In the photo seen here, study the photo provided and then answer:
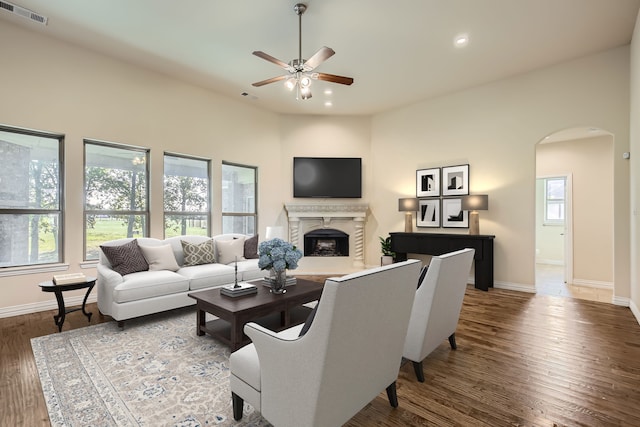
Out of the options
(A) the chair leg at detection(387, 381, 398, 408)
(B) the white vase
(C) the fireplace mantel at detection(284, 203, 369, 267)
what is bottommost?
(A) the chair leg at detection(387, 381, 398, 408)

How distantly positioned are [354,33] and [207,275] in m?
3.68

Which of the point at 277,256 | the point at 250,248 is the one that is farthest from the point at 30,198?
the point at 277,256

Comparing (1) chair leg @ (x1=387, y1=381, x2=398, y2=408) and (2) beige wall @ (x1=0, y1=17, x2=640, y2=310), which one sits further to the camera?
(2) beige wall @ (x1=0, y1=17, x2=640, y2=310)

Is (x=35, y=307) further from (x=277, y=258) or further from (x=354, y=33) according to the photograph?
(x=354, y=33)

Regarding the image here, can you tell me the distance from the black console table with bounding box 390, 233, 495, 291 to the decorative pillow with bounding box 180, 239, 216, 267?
11.6 ft

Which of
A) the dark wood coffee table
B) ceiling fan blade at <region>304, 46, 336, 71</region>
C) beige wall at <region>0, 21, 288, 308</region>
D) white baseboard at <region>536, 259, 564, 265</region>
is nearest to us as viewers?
the dark wood coffee table

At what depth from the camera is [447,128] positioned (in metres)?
5.88

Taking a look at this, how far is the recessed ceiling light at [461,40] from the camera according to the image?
391 cm

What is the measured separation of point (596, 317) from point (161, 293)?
→ 5.24 meters

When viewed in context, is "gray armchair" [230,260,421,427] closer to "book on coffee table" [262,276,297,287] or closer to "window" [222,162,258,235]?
"book on coffee table" [262,276,297,287]

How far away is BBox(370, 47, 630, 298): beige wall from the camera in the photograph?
426 centimetres

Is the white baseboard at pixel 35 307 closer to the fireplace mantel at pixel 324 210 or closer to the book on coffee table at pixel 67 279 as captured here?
the book on coffee table at pixel 67 279

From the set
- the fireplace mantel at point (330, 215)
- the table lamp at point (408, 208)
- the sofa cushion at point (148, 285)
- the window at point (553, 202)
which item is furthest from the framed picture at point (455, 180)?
the sofa cushion at point (148, 285)

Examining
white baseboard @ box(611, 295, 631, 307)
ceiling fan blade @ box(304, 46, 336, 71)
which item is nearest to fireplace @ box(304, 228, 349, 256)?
ceiling fan blade @ box(304, 46, 336, 71)
